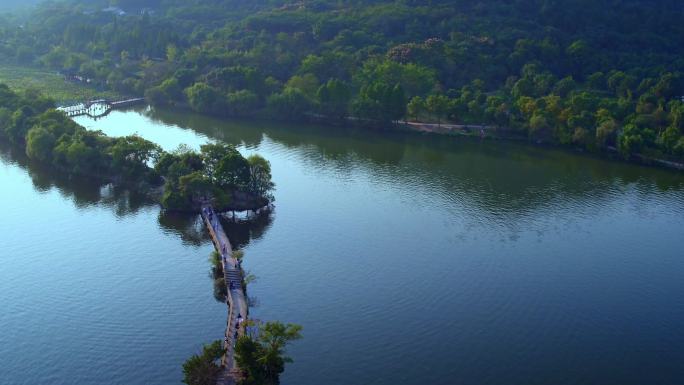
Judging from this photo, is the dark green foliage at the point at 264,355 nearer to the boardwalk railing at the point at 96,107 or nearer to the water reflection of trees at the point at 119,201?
the water reflection of trees at the point at 119,201

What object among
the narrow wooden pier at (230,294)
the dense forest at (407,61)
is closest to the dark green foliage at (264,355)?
the narrow wooden pier at (230,294)

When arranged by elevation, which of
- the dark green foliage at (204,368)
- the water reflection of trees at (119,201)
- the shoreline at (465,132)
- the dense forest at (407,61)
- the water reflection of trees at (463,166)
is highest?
the dense forest at (407,61)

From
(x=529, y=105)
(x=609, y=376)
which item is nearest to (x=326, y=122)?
(x=529, y=105)

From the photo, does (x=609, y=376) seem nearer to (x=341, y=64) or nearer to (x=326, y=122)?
(x=326, y=122)

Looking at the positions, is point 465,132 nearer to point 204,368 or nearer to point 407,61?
point 407,61

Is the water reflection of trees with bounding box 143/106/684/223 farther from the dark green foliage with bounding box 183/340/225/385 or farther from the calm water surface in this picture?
the dark green foliage with bounding box 183/340/225/385

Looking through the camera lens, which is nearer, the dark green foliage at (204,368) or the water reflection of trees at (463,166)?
the dark green foliage at (204,368)

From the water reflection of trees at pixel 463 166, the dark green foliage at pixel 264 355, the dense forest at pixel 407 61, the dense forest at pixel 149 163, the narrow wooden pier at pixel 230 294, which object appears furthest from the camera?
the dense forest at pixel 407 61

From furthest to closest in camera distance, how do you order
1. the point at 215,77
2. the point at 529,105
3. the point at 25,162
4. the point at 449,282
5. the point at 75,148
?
1. the point at 215,77
2. the point at 529,105
3. the point at 25,162
4. the point at 75,148
5. the point at 449,282
